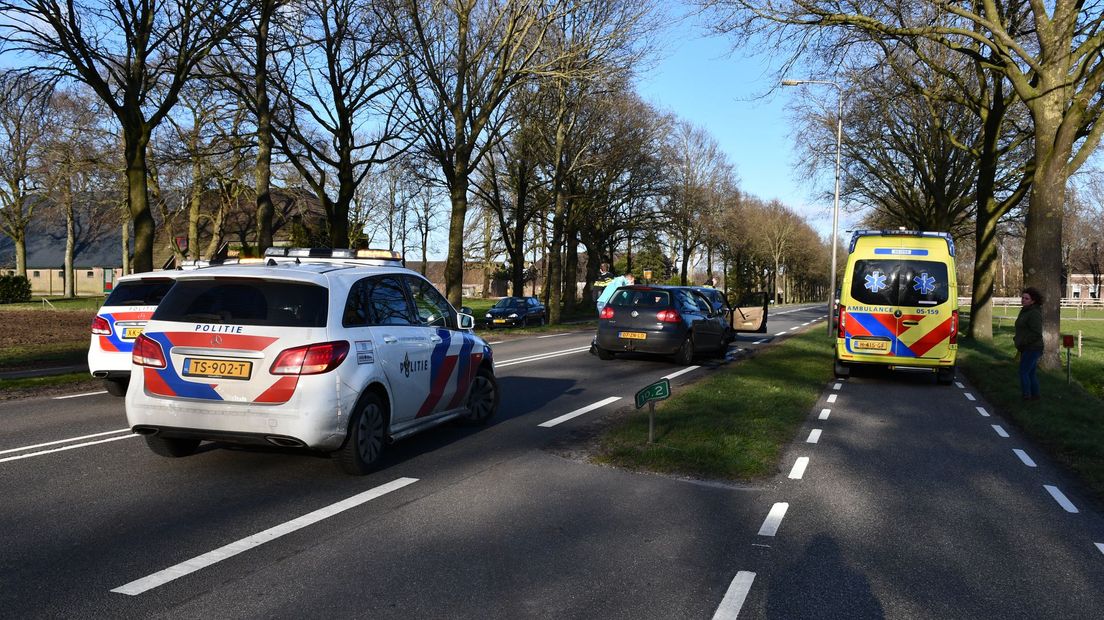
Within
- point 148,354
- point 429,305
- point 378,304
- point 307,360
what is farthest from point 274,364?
point 429,305

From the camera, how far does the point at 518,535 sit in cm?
519

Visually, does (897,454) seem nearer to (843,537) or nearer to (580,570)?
(843,537)

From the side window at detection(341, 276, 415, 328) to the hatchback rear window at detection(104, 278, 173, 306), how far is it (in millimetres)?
4298

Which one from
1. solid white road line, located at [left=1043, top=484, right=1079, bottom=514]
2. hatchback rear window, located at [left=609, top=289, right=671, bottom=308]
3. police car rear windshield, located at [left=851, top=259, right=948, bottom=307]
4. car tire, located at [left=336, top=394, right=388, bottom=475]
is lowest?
solid white road line, located at [left=1043, top=484, right=1079, bottom=514]

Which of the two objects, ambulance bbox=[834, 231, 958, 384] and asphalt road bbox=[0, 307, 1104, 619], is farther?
ambulance bbox=[834, 231, 958, 384]

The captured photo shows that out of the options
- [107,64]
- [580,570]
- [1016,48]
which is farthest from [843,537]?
[107,64]

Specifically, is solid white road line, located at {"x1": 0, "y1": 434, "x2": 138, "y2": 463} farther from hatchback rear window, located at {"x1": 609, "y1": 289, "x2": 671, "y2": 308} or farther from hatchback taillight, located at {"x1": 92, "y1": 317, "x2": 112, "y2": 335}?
hatchback rear window, located at {"x1": 609, "y1": 289, "x2": 671, "y2": 308}

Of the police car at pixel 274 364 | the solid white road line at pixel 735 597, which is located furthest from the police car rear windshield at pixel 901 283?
the solid white road line at pixel 735 597

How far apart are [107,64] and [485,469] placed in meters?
15.5

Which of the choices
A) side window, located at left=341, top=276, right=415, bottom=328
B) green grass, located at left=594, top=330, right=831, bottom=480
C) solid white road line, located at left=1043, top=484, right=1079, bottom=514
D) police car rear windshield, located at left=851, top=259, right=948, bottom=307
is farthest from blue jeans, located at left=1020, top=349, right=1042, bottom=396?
side window, located at left=341, top=276, right=415, bottom=328

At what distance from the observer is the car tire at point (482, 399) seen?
898 centimetres

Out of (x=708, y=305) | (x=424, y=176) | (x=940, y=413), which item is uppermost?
(x=424, y=176)

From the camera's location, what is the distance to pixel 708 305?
18.2 meters

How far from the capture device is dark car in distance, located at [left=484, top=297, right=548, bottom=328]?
37.1 metres
